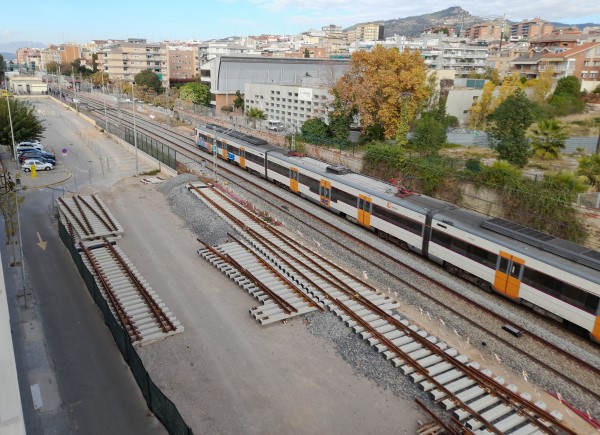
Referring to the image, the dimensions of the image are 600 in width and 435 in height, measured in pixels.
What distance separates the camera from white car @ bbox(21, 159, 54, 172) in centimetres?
3909

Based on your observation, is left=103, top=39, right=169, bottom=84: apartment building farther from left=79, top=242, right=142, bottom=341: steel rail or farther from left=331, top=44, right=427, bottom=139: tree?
left=79, top=242, right=142, bottom=341: steel rail

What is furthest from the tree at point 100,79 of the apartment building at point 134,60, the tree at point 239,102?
the tree at point 239,102

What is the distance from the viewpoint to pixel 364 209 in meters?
25.2

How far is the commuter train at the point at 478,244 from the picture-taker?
51.8 ft

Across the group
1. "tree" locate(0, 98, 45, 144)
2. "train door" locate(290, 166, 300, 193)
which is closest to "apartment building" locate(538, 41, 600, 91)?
"train door" locate(290, 166, 300, 193)

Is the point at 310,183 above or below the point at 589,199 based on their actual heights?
below

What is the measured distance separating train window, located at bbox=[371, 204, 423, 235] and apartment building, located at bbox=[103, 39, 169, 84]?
14398 centimetres

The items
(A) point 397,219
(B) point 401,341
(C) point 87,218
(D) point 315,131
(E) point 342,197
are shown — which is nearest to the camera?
(B) point 401,341

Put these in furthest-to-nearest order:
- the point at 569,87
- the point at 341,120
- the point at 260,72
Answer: the point at 260,72, the point at 569,87, the point at 341,120

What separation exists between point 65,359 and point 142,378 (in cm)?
348

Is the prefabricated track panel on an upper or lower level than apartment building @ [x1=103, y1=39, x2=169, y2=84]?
lower

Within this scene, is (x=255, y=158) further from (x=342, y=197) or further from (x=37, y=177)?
(x=37, y=177)

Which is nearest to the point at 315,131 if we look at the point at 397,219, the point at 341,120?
the point at 341,120

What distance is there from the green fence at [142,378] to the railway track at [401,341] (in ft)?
16.8
